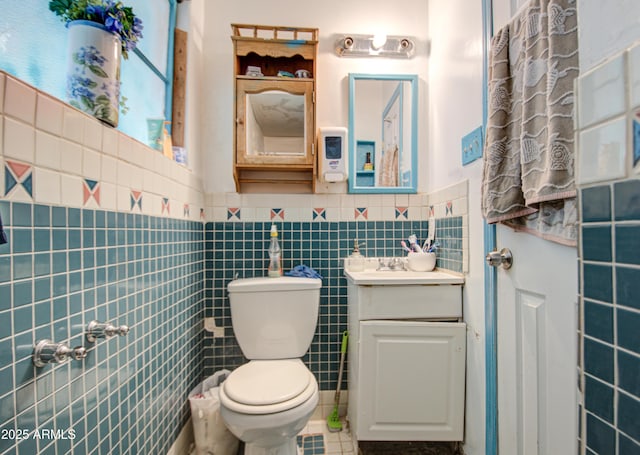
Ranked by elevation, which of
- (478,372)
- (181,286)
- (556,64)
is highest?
(556,64)

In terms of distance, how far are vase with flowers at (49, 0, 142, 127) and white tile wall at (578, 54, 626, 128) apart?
39.5 inches

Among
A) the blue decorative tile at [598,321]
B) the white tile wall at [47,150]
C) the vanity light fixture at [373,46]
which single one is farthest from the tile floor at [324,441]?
the vanity light fixture at [373,46]

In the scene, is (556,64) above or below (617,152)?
above

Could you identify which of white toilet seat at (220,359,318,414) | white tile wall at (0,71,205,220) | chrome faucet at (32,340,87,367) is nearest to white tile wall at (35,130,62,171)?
white tile wall at (0,71,205,220)

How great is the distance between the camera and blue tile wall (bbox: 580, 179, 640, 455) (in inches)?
12.2

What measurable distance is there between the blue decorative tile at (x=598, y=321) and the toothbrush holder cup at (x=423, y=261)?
1.16 metres

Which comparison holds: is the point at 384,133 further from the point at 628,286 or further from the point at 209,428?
the point at 209,428

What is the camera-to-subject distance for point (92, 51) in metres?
0.74

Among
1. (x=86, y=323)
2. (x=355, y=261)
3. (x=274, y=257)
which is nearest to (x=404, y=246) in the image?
(x=355, y=261)

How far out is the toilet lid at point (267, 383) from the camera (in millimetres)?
1053

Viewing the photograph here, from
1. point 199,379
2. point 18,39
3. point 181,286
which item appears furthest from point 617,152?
point 199,379

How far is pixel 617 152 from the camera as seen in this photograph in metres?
0.33

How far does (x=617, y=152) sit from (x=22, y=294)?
0.97m

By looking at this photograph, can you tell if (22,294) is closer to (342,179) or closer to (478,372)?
(342,179)
